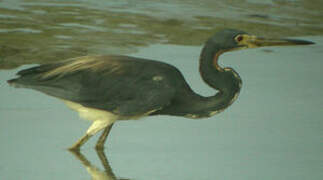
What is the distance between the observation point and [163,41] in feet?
36.9

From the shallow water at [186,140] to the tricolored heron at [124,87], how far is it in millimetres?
324

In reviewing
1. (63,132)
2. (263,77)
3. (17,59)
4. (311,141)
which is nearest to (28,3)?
(17,59)

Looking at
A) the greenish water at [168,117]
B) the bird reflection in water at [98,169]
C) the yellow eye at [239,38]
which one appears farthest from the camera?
the yellow eye at [239,38]

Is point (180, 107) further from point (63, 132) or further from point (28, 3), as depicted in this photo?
point (28, 3)

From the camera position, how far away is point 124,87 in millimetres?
6637

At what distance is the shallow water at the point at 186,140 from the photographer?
20.6ft

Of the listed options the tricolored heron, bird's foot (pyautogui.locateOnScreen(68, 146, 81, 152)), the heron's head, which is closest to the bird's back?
the tricolored heron

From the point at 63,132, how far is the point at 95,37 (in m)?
4.29

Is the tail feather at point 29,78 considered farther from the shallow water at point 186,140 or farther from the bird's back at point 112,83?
the shallow water at point 186,140

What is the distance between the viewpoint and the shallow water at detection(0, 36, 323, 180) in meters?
6.27

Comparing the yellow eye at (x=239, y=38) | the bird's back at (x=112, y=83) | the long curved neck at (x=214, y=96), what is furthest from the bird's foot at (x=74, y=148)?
the yellow eye at (x=239, y=38)

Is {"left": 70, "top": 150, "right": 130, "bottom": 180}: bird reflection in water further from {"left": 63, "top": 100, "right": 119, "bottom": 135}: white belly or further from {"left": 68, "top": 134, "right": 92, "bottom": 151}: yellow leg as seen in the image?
{"left": 63, "top": 100, "right": 119, "bottom": 135}: white belly

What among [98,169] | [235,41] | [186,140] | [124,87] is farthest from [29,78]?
[235,41]

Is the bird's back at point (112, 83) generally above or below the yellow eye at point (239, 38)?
below
